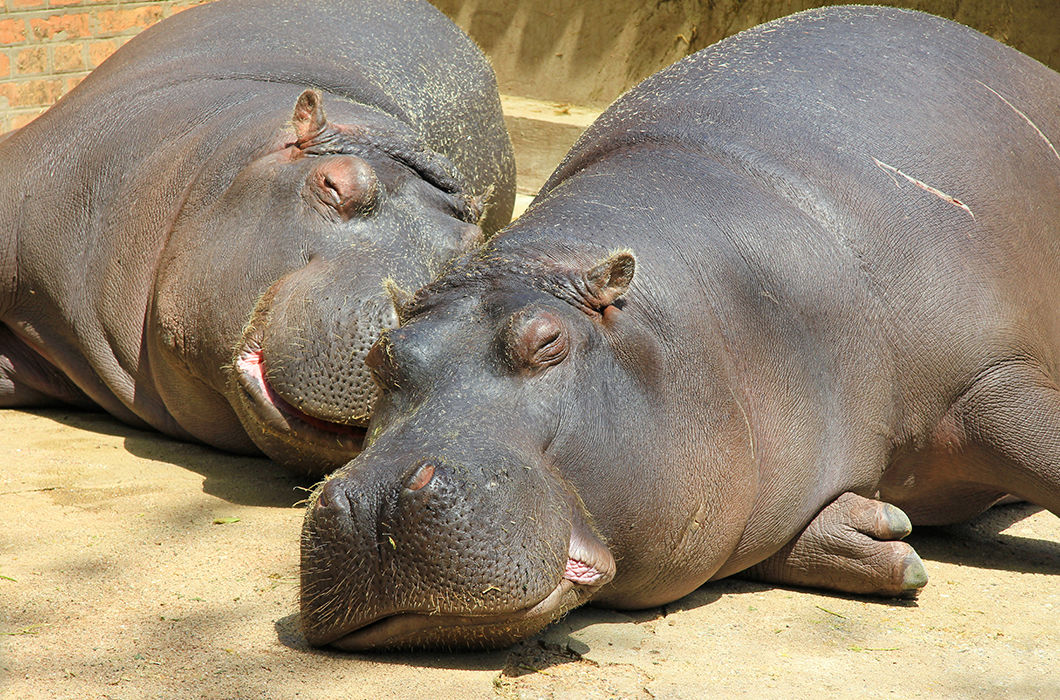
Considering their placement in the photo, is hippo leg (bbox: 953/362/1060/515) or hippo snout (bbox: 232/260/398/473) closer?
hippo leg (bbox: 953/362/1060/515)

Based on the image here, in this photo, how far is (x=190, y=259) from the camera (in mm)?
4500

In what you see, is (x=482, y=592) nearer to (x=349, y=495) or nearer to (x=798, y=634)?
(x=349, y=495)

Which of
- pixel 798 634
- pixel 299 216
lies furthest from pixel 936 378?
pixel 299 216

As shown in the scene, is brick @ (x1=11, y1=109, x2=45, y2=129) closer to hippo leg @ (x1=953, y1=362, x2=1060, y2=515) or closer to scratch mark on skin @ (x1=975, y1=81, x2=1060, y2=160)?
scratch mark on skin @ (x1=975, y1=81, x2=1060, y2=160)

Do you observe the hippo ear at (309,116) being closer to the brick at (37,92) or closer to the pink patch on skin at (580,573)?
the pink patch on skin at (580,573)

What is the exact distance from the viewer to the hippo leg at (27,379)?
5223mm

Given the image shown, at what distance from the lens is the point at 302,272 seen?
4.21 m

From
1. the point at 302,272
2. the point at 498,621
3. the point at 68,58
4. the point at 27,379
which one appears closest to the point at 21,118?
the point at 68,58

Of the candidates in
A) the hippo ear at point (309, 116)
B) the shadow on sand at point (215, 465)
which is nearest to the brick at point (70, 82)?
the shadow on sand at point (215, 465)

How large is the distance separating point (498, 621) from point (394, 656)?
0.99 feet

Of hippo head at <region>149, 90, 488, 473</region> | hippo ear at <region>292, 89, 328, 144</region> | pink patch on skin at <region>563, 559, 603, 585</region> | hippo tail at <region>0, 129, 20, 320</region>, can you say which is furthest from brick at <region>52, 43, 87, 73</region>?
pink patch on skin at <region>563, 559, 603, 585</region>

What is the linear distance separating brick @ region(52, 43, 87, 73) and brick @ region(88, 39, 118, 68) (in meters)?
0.05

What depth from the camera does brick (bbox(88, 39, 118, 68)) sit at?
7.98 m

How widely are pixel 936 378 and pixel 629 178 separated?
1063 mm
